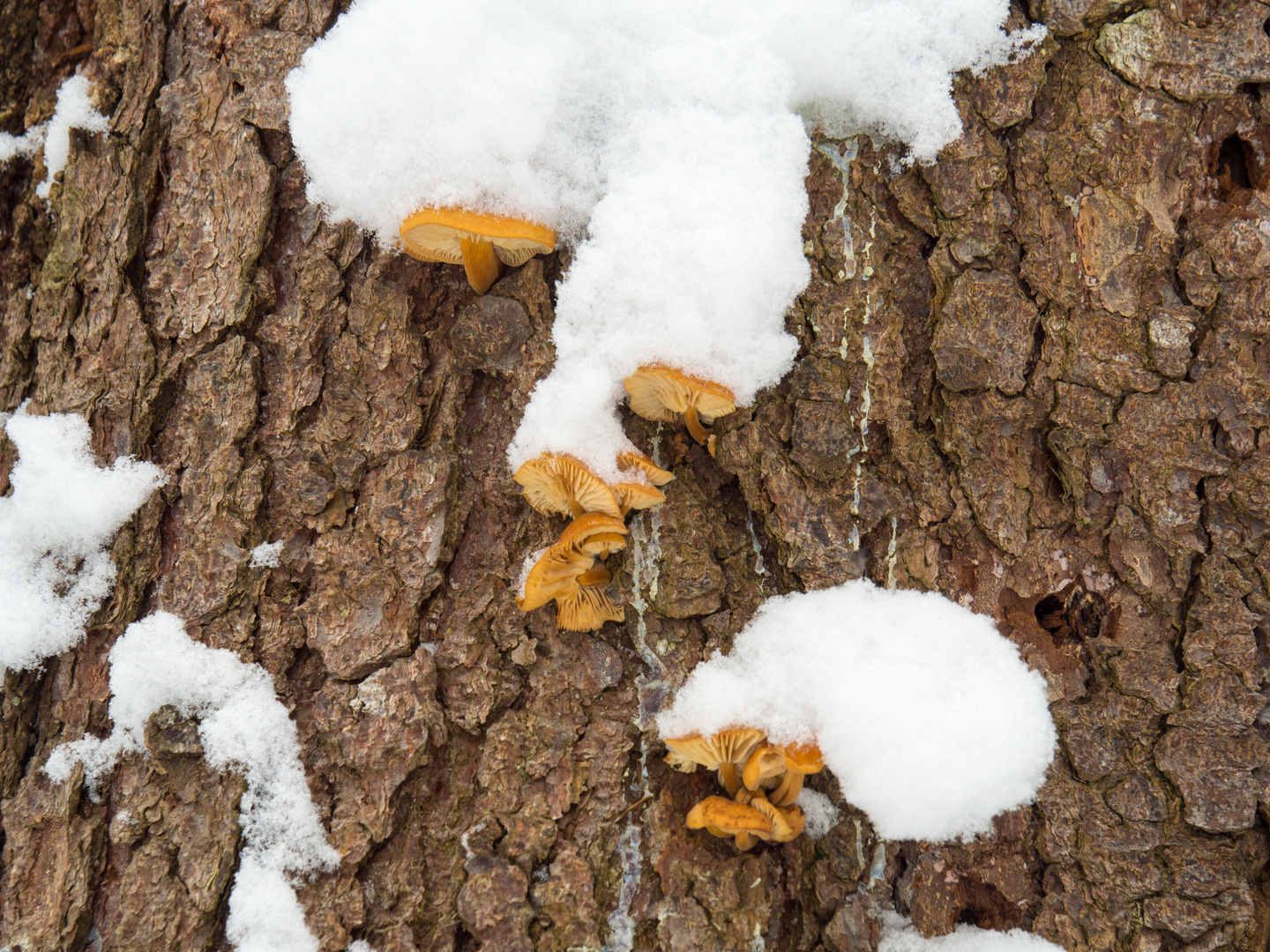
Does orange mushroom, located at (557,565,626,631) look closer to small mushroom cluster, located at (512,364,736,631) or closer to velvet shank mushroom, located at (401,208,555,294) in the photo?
small mushroom cluster, located at (512,364,736,631)

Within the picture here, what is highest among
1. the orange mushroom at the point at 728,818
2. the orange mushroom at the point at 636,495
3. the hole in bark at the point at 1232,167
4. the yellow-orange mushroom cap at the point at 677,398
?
the hole in bark at the point at 1232,167

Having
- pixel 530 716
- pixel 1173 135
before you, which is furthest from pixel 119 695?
pixel 1173 135

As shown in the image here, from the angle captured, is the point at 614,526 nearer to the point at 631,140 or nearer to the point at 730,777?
the point at 730,777

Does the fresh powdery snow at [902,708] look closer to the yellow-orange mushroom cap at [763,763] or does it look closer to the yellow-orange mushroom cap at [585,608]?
the yellow-orange mushroom cap at [763,763]

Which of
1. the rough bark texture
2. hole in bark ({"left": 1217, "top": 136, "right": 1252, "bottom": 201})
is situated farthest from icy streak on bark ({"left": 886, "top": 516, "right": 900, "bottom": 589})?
hole in bark ({"left": 1217, "top": 136, "right": 1252, "bottom": 201})

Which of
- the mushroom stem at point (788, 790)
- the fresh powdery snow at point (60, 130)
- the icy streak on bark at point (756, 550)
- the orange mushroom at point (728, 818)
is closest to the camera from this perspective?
the orange mushroom at point (728, 818)

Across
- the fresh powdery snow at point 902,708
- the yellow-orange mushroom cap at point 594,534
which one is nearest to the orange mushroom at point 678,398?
A: the yellow-orange mushroom cap at point 594,534

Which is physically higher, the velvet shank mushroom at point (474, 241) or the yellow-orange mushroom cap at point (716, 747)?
the velvet shank mushroom at point (474, 241)
